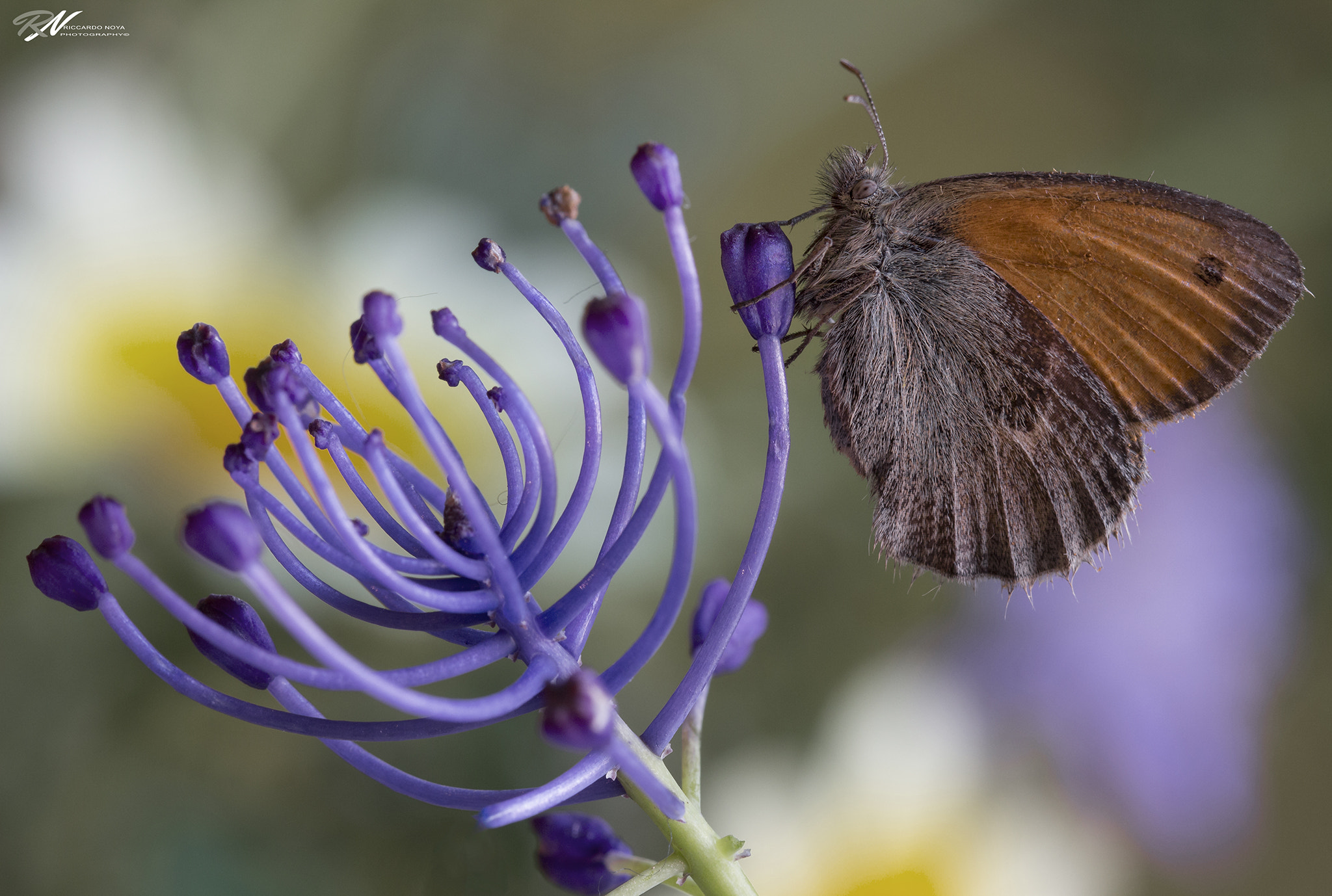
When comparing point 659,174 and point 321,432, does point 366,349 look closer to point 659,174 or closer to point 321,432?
point 321,432

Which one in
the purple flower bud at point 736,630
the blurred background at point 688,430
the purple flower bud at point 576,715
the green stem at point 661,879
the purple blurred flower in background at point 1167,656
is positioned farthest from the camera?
the purple blurred flower in background at point 1167,656

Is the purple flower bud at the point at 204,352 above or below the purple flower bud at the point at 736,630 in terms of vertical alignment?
above

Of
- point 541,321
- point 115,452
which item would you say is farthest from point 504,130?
point 115,452

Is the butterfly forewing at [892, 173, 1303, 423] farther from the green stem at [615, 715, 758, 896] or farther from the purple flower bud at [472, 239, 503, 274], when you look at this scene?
the green stem at [615, 715, 758, 896]

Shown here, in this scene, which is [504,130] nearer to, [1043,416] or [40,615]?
[40,615]

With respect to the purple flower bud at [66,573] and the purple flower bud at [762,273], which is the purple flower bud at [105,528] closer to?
the purple flower bud at [66,573]

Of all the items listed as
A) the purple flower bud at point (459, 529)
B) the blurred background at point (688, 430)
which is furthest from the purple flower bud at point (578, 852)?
the blurred background at point (688, 430)
